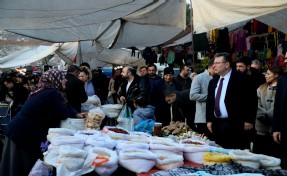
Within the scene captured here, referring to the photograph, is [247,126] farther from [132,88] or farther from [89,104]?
[89,104]

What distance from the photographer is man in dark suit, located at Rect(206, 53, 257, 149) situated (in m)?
4.85

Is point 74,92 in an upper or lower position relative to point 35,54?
lower

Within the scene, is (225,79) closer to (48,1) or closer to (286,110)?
(286,110)

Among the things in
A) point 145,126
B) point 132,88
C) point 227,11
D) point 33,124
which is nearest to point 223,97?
point 145,126

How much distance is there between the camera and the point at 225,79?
16.2 feet

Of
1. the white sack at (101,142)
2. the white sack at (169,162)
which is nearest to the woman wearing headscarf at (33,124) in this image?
the white sack at (101,142)

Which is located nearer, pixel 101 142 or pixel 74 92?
pixel 101 142

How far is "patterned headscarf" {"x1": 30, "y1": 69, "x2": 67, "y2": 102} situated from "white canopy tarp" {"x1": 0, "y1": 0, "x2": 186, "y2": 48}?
1731 millimetres

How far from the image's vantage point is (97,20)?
8.28 metres

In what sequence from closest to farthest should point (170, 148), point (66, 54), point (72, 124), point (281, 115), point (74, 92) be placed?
point (170, 148) → point (281, 115) → point (72, 124) → point (74, 92) → point (66, 54)

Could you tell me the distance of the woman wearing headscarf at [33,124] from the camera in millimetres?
4539

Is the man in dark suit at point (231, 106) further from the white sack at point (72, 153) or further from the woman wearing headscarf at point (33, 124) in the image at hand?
the white sack at point (72, 153)

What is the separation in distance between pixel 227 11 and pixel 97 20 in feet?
12.3

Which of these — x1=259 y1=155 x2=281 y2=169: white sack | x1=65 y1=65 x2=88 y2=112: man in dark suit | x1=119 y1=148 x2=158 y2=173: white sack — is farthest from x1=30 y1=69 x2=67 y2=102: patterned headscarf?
x1=259 y1=155 x2=281 y2=169: white sack
